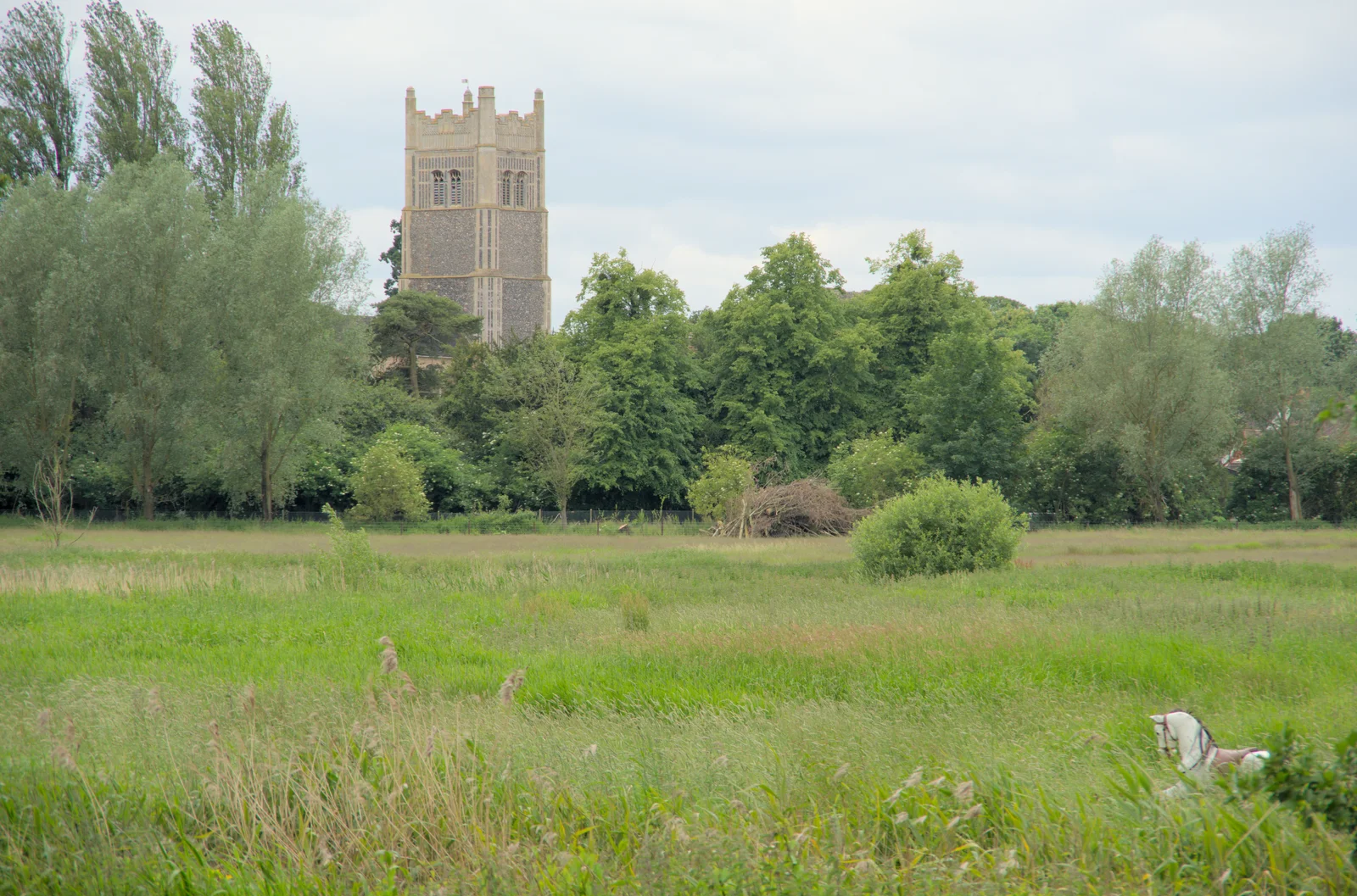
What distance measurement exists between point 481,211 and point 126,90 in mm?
62903

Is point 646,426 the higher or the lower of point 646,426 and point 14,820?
the higher

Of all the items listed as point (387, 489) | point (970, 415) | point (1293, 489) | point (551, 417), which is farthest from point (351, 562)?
point (1293, 489)

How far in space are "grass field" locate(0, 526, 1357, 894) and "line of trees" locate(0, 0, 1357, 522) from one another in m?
20.9

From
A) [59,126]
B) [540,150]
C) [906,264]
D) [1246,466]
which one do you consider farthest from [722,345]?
[540,150]

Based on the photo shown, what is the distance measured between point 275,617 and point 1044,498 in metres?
35.8

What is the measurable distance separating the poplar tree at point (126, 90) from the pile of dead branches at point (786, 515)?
2577 centimetres

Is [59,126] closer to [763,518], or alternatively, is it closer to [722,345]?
[722,345]

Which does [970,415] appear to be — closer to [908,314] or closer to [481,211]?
[908,314]

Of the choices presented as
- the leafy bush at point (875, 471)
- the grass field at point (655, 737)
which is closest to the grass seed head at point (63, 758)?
the grass field at point (655, 737)

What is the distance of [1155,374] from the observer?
134 feet

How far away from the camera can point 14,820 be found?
5559 millimetres

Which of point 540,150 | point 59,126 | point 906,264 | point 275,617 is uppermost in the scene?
point 540,150

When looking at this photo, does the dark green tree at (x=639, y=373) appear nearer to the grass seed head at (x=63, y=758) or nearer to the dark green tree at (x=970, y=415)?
the dark green tree at (x=970, y=415)

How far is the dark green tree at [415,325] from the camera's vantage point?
55.4 meters
